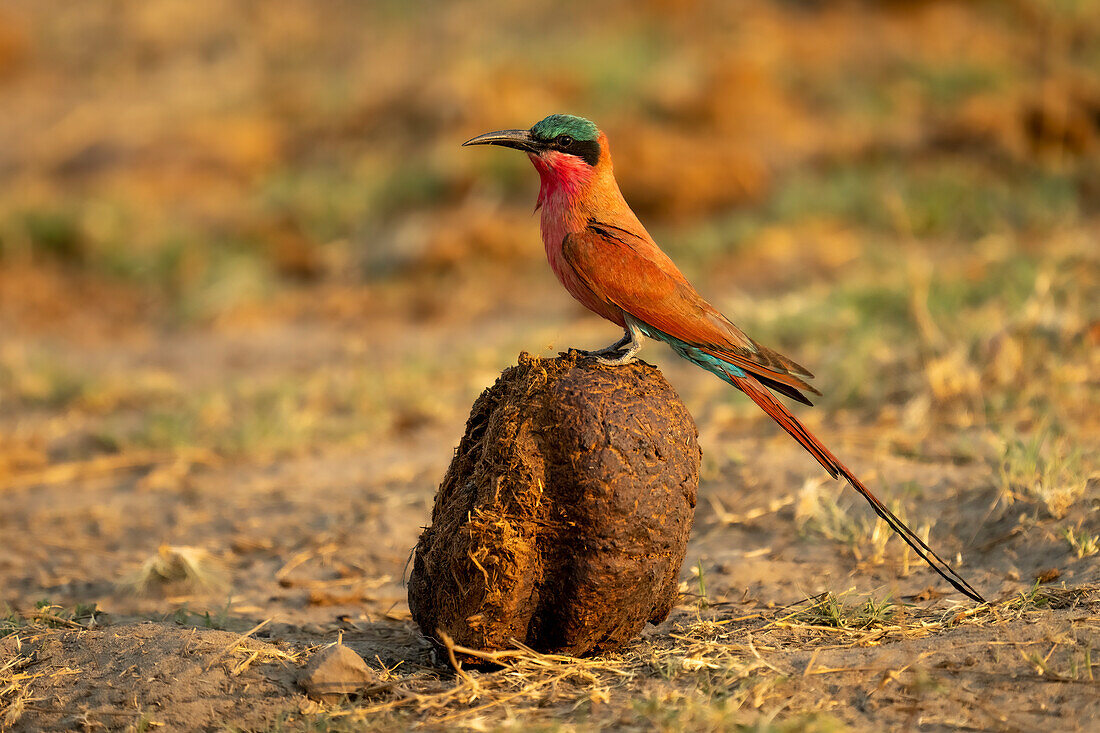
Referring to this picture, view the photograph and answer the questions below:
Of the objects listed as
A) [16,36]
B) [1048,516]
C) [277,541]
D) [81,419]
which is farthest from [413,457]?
[16,36]

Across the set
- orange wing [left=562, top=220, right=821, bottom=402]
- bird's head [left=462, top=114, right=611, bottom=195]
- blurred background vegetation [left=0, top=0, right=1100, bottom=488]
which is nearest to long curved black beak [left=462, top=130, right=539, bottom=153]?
bird's head [left=462, top=114, right=611, bottom=195]

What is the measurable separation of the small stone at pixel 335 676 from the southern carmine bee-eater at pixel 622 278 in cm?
106

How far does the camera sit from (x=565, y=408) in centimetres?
292

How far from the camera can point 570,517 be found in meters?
2.92

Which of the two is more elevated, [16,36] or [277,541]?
[16,36]

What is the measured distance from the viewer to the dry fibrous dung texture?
289 centimetres

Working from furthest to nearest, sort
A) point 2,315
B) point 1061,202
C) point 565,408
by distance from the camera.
Answer: 1. point 2,315
2. point 1061,202
3. point 565,408

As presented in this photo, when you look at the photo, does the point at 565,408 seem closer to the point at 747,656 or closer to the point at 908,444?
the point at 747,656

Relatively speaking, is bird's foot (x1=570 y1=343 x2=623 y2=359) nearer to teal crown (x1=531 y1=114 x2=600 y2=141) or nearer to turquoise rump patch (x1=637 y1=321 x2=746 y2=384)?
turquoise rump patch (x1=637 y1=321 x2=746 y2=384)

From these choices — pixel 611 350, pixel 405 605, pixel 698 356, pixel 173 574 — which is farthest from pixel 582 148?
pixel 173 574

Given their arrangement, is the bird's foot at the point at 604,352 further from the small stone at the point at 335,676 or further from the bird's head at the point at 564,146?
the small stone at the point at 335,676

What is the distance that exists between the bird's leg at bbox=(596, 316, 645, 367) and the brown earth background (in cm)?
82

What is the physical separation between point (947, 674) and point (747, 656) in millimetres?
495

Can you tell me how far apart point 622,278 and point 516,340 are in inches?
179
